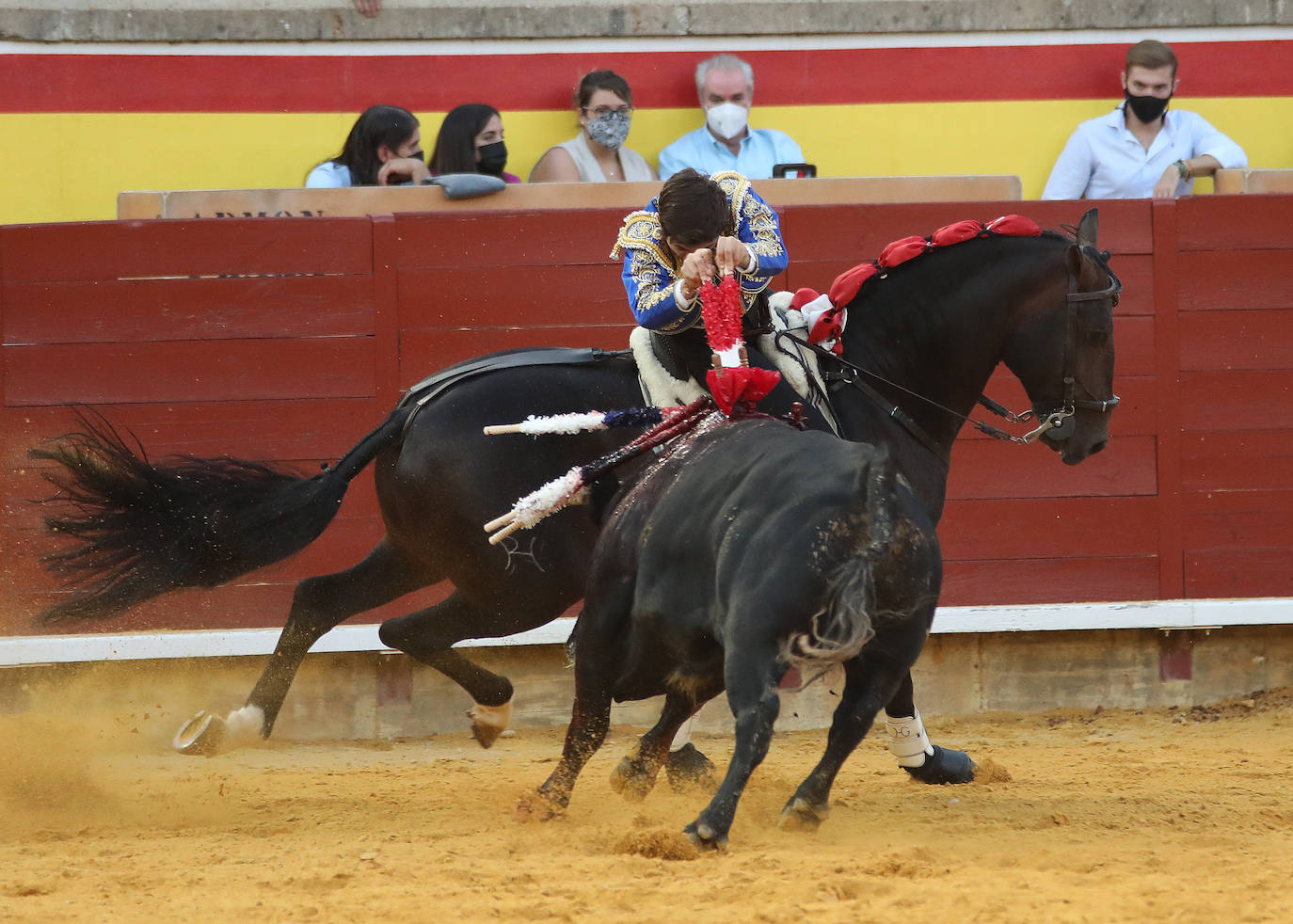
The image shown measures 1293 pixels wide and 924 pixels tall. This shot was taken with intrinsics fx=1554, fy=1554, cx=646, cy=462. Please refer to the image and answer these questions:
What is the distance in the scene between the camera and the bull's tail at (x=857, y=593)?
9.77 ft

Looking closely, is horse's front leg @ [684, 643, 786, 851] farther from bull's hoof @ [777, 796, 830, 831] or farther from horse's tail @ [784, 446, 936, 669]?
bull's hoof @ [777, 796, 830, 831]

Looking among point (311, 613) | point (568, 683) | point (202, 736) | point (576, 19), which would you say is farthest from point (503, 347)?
point (576, 19)

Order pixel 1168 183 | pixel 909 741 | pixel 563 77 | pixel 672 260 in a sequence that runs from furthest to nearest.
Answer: pixel 563 77, pixel 1168 183, pixel 909 741, pixel 672 260

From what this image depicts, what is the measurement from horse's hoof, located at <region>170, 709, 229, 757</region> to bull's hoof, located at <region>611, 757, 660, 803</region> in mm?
1437

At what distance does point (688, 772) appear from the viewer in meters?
4.26

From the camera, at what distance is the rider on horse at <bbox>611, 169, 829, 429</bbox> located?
3.80 metres

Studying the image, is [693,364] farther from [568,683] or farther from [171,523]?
[568,683]

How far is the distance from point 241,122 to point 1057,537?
12.6 ft

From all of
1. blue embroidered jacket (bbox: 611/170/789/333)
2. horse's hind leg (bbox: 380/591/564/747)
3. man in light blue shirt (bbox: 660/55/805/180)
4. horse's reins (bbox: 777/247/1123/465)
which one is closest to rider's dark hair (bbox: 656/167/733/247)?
blue embroidered jacket (bbox: 611/170/789/333)

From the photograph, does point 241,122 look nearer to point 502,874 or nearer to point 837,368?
point 837,368

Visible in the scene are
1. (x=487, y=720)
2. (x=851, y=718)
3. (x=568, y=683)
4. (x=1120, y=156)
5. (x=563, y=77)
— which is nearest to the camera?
(x=851, y=718)

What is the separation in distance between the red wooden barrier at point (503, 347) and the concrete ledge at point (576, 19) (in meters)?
1.47

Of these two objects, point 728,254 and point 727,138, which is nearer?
point 728,254

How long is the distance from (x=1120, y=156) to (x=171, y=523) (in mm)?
4251
